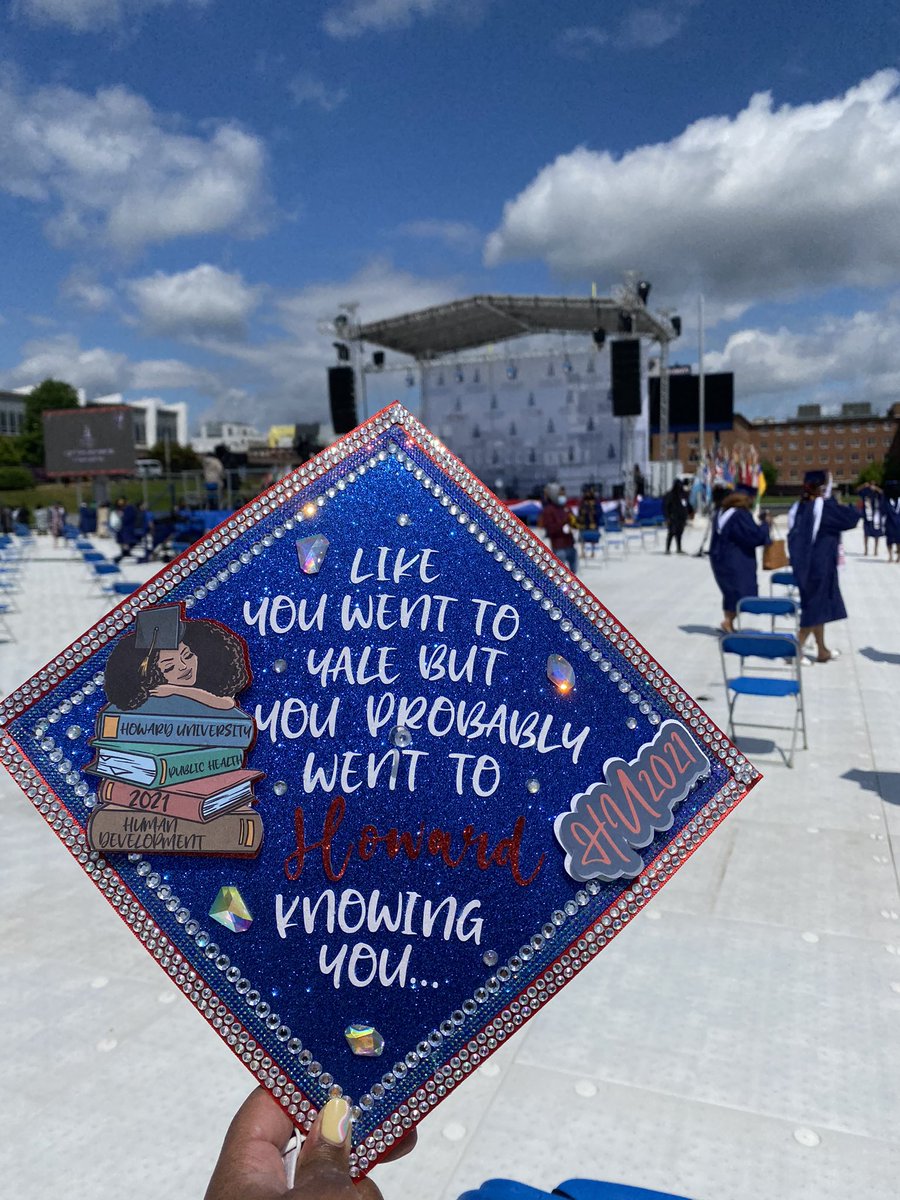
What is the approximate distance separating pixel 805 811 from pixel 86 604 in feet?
37.6

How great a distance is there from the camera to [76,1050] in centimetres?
255

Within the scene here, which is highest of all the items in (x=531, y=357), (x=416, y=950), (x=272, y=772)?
(x=531, y=357)

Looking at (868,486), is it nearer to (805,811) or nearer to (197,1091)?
(805,811)

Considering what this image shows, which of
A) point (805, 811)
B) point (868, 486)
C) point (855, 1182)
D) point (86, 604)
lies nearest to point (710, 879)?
point (805, 811)

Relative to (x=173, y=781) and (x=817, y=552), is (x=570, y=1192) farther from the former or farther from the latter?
(x=817, y=552)

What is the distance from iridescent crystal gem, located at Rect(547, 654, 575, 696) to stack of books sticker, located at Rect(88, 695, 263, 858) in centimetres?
39

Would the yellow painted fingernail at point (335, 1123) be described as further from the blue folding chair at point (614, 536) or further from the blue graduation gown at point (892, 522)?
the blue graduation gown at point (892, 522)

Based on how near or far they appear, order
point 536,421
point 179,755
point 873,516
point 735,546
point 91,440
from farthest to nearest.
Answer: point 536,421 → point 91,440 → point 873,516 → point 735,546 → point 179,755

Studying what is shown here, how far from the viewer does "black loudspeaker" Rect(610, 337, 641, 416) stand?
25.8 metres

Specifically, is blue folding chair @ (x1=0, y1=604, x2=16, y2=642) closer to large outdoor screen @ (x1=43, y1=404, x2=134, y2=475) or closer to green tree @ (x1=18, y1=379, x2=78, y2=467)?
large outdoor screen @ (x1=43, y1=404, x2=134, y2=475)

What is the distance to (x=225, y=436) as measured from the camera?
126 m

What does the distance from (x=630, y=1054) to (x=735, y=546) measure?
6132mm

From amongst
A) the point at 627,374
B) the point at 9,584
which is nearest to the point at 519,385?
the point at 627,374

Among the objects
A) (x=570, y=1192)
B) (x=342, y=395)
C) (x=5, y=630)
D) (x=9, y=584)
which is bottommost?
(x=5, y=630)
